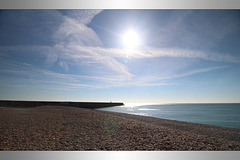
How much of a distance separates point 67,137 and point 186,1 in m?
8.85

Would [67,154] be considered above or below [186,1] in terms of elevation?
below

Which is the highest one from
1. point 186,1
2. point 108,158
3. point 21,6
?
point 186,1

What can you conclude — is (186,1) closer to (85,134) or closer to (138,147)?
(138,147)

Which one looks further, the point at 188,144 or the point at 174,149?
Result: the point at 188,144

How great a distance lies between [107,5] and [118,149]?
679 centimetres

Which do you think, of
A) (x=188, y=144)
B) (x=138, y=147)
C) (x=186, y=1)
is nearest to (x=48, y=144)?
(x=138, y=147)

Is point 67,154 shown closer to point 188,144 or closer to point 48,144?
point 48,144

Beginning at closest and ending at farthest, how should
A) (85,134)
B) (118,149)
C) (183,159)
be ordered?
(183,159) < (118,149) < (85,134)

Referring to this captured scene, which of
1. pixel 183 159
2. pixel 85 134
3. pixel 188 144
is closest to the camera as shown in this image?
pixel 183 159

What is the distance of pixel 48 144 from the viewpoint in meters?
5.36

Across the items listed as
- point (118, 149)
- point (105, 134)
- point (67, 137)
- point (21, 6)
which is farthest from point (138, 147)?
point (21, 6)

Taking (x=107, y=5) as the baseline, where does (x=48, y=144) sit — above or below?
below

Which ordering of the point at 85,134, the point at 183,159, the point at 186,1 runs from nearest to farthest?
the point at 183,159 < the point at 186,1 < the point at 85,134

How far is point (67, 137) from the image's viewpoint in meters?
6.21
